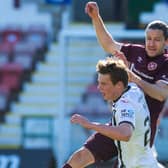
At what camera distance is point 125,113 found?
15.1 feet

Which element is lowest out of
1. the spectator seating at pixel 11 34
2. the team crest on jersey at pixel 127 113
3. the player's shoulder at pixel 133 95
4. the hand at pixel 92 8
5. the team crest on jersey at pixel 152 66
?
the spectator seating at pixel 11 34

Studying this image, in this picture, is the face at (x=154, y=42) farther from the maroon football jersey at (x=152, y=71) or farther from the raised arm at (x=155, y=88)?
the raised arm at (x=155, y=88)

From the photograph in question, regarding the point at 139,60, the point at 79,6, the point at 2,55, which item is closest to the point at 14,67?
the point at 2,55

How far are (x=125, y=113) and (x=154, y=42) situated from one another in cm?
88

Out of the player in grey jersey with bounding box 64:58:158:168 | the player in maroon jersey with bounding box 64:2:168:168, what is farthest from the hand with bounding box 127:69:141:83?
the player in grey jersey with bounding box 64:58:158:168

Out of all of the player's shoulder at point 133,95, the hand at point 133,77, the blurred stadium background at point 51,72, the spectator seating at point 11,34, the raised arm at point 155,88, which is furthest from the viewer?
the spectator seating at point 11,34

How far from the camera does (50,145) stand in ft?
36.6

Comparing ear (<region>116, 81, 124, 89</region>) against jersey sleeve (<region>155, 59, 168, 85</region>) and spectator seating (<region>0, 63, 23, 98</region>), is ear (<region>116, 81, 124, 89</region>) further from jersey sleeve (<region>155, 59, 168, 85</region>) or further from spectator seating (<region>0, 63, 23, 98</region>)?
spectator seating (<region>0, 63, 23, 98</region>)

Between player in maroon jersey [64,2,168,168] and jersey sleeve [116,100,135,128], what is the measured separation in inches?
18.5

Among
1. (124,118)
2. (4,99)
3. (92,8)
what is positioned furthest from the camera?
(4,99)

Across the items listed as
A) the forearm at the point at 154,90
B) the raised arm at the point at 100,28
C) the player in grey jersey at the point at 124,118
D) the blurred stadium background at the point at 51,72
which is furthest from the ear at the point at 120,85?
the blurred stadium background at the point at 51,72

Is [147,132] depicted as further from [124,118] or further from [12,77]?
[12,77]

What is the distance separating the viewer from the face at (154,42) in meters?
5.33

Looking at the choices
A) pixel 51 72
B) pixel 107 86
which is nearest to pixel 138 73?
pixel 107 86
